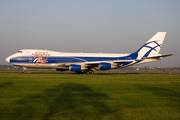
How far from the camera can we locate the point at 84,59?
39656 mm

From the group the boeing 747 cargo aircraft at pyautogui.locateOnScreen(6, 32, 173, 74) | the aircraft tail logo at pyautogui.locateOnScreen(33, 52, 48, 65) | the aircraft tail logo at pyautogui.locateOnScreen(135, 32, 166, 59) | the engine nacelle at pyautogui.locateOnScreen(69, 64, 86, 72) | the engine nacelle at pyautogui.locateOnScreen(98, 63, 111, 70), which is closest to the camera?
the engine nacelle at pyautogui.locateOnScreen(69, 64, 86, 72)

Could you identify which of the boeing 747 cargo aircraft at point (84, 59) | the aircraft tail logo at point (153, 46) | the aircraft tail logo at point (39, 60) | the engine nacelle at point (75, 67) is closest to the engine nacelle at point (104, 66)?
the boeing 747 cargo aircraft at point (84, 59)

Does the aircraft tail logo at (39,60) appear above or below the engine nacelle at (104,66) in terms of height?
above

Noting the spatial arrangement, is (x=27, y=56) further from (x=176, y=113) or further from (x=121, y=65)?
(x=176, y=113)

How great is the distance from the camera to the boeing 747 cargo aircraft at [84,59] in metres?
36.9

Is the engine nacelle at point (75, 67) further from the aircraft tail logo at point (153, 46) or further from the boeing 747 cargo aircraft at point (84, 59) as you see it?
the aircraft tail logo at point (153, 46)

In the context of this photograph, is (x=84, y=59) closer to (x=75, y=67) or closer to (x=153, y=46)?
(x=75, y=67)

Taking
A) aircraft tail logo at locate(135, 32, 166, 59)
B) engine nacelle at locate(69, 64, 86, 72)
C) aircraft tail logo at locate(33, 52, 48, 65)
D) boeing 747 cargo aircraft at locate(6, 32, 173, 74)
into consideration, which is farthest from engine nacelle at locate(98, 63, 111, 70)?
aircraft tail logo at locate(33, 52, 48, 65)

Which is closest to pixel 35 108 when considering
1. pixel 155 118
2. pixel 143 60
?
pixel 155 118

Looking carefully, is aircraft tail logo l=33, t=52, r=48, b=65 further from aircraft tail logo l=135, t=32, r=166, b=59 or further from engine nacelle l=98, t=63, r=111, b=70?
aircraft tail logo l=135, t=32, r=166, b=59

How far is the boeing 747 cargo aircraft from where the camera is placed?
121ft

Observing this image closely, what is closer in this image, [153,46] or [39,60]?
[39,60]

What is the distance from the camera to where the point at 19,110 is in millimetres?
8742

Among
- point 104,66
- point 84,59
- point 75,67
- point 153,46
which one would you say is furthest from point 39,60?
point 153,46
